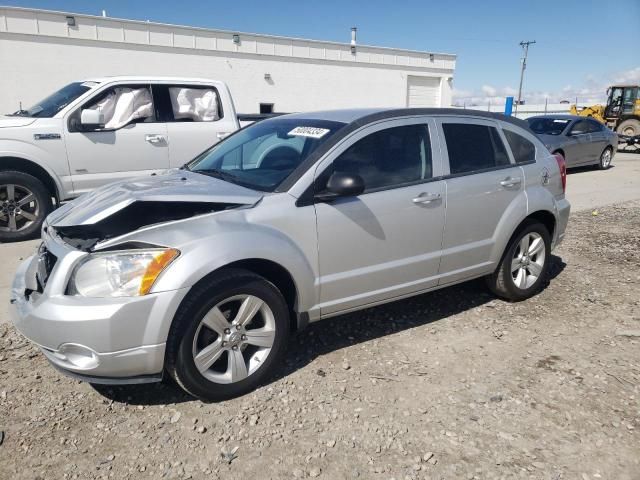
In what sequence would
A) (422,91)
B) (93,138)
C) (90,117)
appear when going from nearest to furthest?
(90,117) → (93,138) → (422,91)

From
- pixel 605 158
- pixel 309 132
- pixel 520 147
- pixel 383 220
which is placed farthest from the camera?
pixel 605 158

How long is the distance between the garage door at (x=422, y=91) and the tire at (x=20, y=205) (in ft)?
80.4

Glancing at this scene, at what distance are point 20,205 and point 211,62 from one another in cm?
1657

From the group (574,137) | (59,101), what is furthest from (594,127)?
(59,101)

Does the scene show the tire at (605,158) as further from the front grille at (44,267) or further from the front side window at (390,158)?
the front grille at (44,267)

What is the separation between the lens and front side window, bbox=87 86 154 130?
6.33 meters

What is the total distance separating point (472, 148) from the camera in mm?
3975

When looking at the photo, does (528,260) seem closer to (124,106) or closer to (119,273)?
(119,273)

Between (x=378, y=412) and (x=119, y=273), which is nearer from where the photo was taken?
(x=119, y=273)

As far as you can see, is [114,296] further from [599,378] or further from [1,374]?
[599,378]

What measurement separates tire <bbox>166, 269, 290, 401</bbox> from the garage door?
2673cm

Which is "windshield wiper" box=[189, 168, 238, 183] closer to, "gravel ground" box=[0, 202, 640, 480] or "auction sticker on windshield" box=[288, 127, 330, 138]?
"auction sticker on windshield" box=[288, 127, 330, 138]

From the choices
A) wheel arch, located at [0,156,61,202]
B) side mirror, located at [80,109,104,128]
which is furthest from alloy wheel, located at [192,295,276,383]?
wheel arch, located at [0,156,61,202]

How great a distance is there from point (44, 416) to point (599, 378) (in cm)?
344
